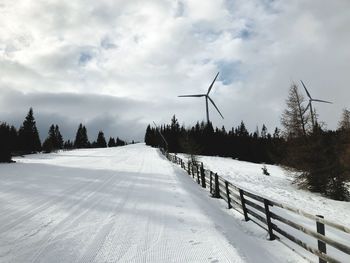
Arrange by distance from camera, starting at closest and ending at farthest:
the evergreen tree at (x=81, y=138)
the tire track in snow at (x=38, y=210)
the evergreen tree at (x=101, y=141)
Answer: the tire track in snow at (x=38, y=210)
the evergreen tree at (x=81, y=138)
the evergreen tree at (x=101, y=141)

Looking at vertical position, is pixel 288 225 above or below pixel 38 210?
below

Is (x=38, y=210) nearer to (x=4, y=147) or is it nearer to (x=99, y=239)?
(x=99, y=239)

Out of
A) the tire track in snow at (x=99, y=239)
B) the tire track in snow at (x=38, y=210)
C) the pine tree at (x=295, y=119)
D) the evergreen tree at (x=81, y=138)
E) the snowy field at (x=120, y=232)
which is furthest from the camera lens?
the evergreen tree at (x=81, y=138)

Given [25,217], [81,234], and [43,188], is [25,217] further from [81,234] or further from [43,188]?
[43,188]

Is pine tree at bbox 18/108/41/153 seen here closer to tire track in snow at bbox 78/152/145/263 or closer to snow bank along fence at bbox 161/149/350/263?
snow bank along fence at bbox 161/149/350/263

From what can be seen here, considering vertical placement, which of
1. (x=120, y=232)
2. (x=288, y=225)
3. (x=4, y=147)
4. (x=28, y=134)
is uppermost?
(x=28, y=134)

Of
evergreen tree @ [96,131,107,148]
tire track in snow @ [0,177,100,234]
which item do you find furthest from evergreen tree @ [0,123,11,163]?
evergreen tree @ [96,131,107,148]

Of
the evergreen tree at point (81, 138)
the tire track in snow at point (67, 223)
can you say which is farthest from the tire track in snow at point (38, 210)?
the evergreen tree at point (81, 138)

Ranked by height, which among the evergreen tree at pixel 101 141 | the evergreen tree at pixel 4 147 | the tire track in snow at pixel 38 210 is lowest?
the tire track in snow at pixel 38 210

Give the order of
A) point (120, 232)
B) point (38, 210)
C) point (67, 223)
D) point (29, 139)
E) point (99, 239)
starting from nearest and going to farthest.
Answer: point (99, 239) < point (120, 232) < point (67, 223) < point (38, 210) < point (29, 139)

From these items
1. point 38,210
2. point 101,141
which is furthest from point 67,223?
point 101,141

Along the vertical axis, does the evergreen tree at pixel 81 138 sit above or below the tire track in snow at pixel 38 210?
above

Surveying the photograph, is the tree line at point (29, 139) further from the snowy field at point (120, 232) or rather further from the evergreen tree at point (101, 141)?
the snowy field at point (120, 232)

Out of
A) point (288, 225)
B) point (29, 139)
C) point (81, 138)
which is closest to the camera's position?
point (288, 225)
